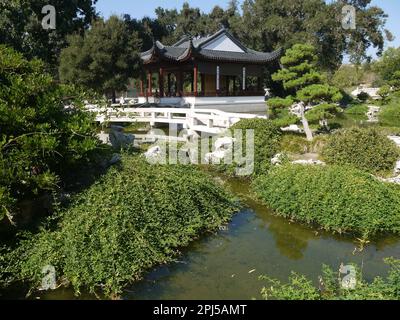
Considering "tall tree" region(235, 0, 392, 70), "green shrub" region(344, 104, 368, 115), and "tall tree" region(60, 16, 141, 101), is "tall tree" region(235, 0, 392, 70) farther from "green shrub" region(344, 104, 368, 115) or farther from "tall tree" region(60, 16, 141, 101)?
"tall tree" region(60, 16, 141, 101)

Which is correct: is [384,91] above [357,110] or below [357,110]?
above

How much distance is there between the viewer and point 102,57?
18516mm

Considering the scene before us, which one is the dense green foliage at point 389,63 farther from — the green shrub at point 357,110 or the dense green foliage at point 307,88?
the dense green foliage at point 307,88

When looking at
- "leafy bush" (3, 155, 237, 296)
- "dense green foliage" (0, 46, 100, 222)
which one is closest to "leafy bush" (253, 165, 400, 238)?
"leafy bush" (3, 155, 237, 296)

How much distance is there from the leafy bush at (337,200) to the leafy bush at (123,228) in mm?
1340

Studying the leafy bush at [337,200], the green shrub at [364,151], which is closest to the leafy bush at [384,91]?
the green shrub at [364,151]

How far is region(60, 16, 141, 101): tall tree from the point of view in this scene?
1862cm

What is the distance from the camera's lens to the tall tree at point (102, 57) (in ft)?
61.1

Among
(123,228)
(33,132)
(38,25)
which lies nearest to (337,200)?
(123,228)

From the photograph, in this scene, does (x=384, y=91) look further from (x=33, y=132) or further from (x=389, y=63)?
(x=33, y=132)

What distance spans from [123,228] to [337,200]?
3986mm

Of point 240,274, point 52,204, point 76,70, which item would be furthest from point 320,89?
point 76,70

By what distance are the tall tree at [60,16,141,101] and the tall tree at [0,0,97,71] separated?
4.61 meters
